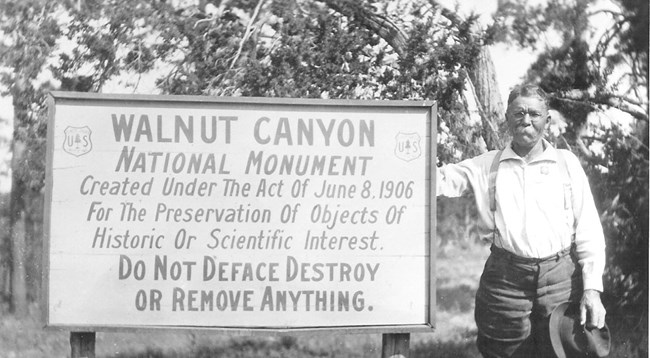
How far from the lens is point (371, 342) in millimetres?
4832

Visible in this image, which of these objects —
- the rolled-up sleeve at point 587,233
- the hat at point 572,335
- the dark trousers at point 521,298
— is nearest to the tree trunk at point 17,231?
the dark trousers at point 521,298

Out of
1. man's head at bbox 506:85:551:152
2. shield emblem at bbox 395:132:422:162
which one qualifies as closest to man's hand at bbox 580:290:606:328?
man's head at bbox 506:85:551:152

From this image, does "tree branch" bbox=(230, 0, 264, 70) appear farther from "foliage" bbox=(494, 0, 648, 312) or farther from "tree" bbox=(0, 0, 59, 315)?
"foliage" bbox=(494, 0, 648, 312)

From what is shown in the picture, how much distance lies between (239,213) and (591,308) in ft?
6.99

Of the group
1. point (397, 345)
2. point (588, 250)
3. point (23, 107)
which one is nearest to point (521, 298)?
point (588, 250)

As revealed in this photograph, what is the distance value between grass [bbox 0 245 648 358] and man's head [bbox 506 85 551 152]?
0.72m

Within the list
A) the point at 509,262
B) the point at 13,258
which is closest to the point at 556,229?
the point at 509,262

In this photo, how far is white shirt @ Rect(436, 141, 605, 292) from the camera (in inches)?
185

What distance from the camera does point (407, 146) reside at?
4441 mm

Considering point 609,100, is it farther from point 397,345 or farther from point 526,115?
point 397,345

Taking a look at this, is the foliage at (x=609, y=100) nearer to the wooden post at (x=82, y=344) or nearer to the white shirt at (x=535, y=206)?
the white shirt at (x=535, y=206)

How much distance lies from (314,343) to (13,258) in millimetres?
1798

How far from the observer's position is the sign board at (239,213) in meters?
4.32

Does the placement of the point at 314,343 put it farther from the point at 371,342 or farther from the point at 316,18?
the point at 316,18
